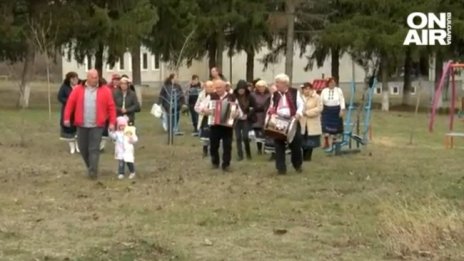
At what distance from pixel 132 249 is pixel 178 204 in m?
3.01

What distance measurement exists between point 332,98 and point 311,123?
1623mm

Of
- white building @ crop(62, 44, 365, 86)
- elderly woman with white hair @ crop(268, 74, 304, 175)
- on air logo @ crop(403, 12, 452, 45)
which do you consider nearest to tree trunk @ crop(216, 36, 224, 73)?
on air logo @ crop(403, 12, 452, 45)

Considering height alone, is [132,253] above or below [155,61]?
below

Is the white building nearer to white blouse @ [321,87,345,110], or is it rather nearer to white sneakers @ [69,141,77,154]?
white blouse @ [321,87,345,110]

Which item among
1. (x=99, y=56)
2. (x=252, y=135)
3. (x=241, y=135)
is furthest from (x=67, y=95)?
(x=99, y=56)

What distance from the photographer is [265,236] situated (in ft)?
28.6

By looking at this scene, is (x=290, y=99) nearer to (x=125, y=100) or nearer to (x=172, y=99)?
(x=125, y=100)

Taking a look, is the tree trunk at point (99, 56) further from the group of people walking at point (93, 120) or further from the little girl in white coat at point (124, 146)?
the group of people walking at point (93, 120)

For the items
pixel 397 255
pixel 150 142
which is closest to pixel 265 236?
pixel 397 255

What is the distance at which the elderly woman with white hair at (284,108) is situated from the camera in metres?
13.3

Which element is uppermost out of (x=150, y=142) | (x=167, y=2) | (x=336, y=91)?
(x=167, y=2)

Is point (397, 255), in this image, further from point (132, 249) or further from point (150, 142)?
point (150, 142)

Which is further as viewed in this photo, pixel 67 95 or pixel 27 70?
pixel 27 70

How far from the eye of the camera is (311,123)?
15.7 metres
